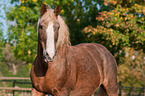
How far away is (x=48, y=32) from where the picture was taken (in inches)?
114

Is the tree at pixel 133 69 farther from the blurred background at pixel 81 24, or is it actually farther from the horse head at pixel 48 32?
the horse head at pixel 48 32

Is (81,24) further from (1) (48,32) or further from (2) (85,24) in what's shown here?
(1) (48,32)

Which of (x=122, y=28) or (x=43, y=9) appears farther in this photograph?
(x=122, y=28)

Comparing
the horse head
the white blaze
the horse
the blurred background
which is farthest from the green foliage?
the white blaze

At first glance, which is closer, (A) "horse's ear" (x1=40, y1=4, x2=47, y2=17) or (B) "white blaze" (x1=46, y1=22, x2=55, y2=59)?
(B) "white blaze" (x1=46, y1=22, x2=55, y2=59)

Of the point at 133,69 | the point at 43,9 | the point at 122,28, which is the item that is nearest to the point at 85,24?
the point at 122,28

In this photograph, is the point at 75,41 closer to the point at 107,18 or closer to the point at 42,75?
the point at 107,18

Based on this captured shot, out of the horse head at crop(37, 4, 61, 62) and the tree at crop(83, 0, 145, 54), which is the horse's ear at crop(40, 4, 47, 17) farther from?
the tree at crop(83, 0, 145, 54)

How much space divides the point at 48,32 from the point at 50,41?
147 millimetres

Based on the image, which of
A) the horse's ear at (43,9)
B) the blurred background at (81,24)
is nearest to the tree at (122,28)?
the blurred background at (81,24)

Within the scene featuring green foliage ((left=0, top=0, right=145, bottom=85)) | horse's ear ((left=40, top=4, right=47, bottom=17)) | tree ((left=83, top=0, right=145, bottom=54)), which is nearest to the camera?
horse's ear ((left=40, top=4, right=47, bottom=17))

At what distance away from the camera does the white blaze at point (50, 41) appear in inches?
108

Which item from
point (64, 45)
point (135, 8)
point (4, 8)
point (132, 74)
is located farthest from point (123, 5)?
point (132, 74)

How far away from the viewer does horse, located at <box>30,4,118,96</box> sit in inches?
116
